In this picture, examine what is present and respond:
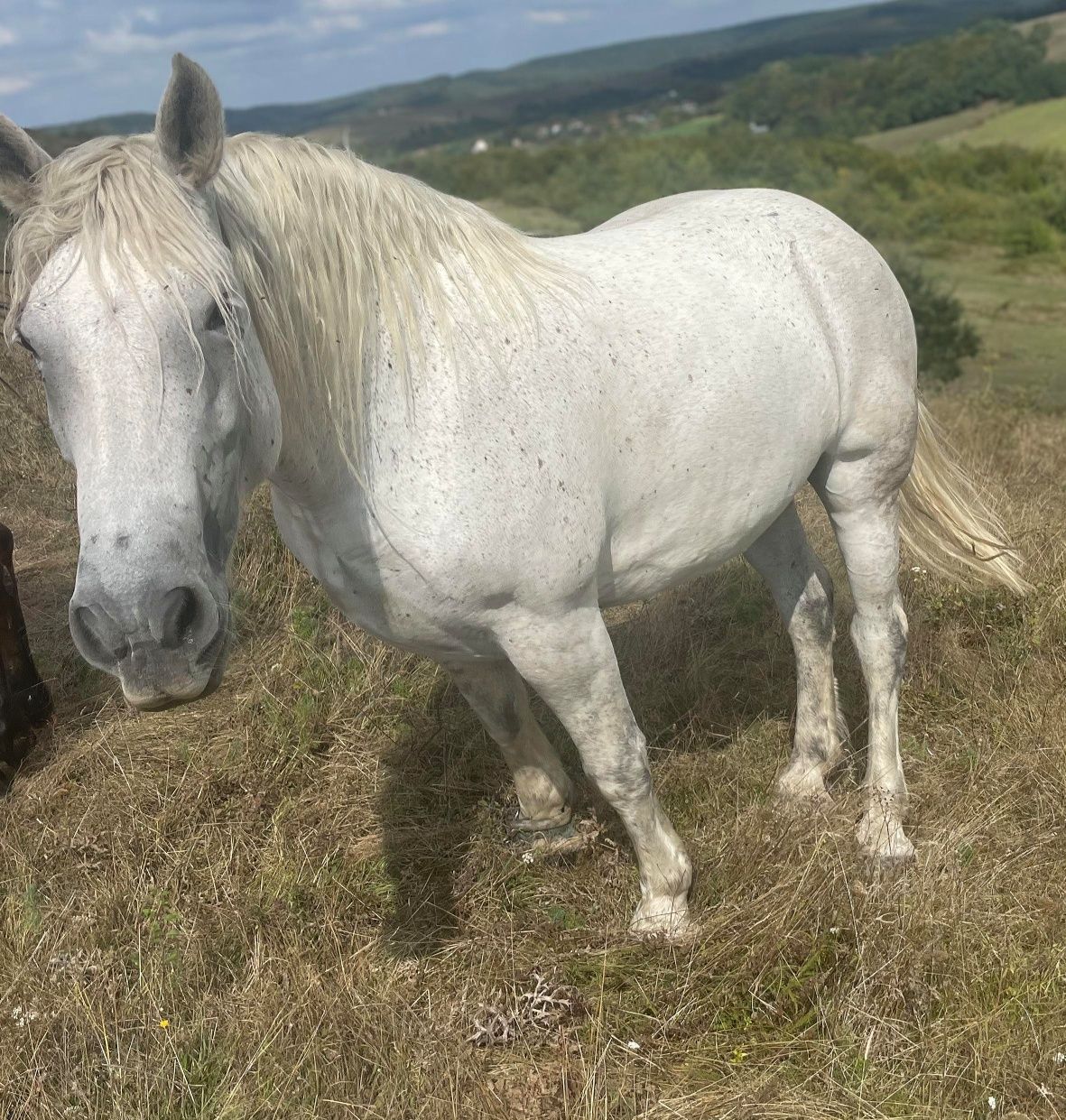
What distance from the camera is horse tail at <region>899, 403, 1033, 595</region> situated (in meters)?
3.54

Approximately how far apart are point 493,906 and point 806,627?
4.65 feet

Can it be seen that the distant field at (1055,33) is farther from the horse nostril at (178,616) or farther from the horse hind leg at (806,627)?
the horse nostril at (178,616)

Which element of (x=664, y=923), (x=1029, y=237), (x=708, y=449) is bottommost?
(x=1029, y=237)

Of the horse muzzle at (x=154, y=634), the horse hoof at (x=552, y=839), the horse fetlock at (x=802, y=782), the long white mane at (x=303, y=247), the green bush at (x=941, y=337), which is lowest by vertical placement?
the green bush at (x=941, y=337)

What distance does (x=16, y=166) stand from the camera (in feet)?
5.74

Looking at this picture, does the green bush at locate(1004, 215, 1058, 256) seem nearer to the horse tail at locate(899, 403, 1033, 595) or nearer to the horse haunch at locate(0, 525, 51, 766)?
the horse tail at locate(899, 403, 1033, 595)

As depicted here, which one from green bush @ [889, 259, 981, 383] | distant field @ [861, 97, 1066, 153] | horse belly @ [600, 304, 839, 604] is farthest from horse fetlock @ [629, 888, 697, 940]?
distant field @ [861, 97, 1066, 153]

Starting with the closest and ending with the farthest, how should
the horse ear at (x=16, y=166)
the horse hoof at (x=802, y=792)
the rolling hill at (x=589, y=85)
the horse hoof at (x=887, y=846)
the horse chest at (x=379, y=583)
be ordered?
the horse ear at (x=16, y=166), the horse chest at (x=379, y=583), the horse hoof at (x=887, y=846), the horse hoof at (x=802, y=792), the rolling hill at (x=589, y=85)

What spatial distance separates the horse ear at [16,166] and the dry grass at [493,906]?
1.82 metres

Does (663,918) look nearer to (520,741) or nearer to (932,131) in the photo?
(520,741)

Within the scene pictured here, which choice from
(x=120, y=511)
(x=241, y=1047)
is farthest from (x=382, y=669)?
(x=120, y=511)

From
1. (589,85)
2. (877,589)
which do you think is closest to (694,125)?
(589,85)

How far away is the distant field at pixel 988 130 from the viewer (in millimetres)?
41969

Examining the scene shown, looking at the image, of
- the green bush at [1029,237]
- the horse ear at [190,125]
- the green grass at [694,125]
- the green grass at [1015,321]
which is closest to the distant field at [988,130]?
the green bush at [1029,237]
